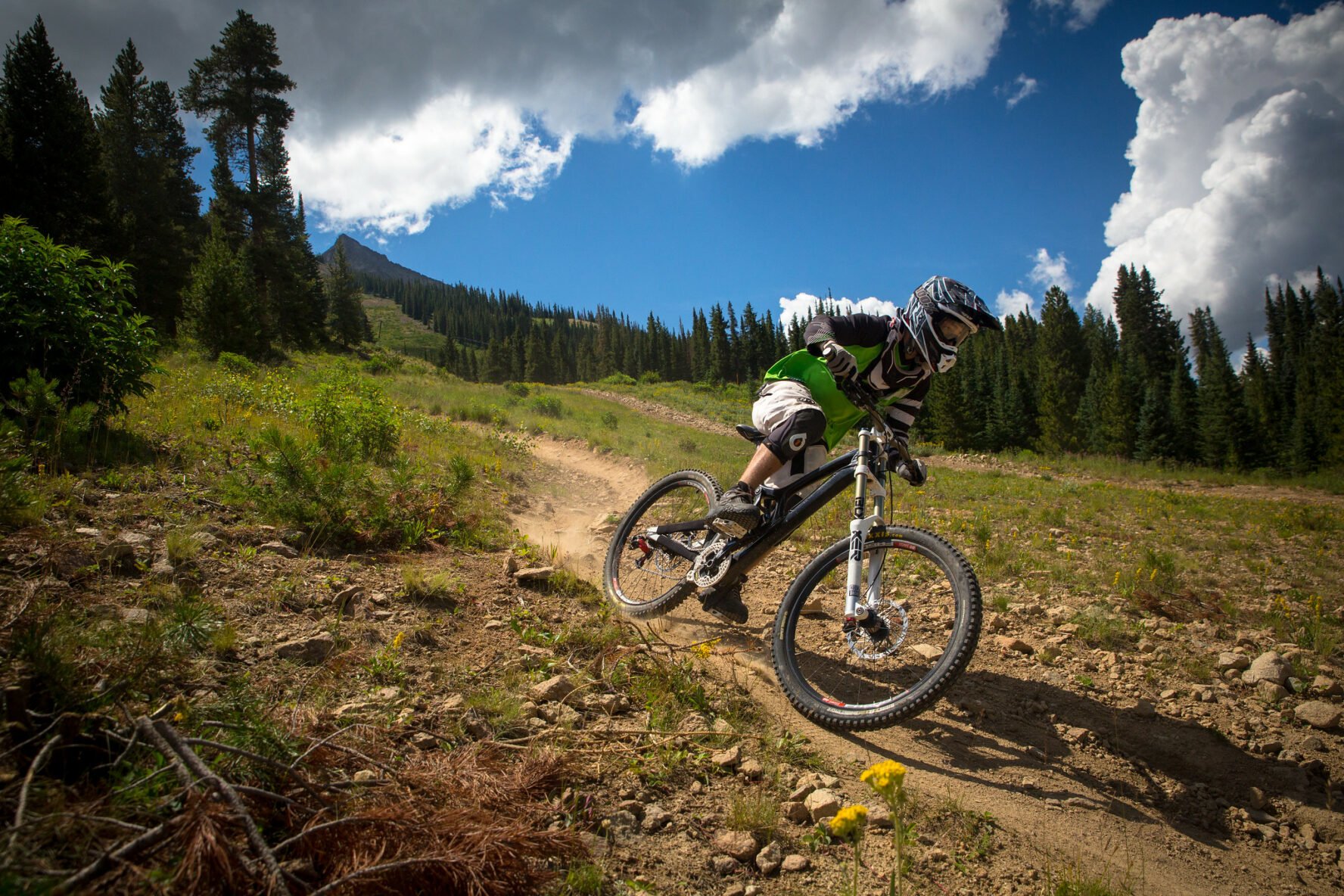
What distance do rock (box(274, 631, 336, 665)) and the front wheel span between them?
8.01 feet

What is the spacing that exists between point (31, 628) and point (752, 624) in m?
4.12

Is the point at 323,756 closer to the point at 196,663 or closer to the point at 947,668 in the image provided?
the point at 196,663

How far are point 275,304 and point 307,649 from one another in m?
33.6

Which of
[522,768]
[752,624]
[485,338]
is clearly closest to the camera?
[522,768]

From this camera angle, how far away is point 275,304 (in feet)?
97.4

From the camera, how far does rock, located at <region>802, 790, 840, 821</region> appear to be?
245cm

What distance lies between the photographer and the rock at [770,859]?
219 centimetres

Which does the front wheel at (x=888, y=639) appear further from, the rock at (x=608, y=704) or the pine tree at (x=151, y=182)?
the pine tree at (x=151, y=182)

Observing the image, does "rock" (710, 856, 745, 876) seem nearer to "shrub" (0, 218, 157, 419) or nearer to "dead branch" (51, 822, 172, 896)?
"dead branch" (51, 822, 172, 896)

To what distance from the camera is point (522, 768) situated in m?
2.29

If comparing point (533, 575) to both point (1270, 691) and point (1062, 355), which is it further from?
point (1062, 355)

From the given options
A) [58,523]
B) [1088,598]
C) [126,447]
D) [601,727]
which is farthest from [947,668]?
[126,447]

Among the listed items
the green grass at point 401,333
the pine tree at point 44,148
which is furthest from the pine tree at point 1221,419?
the green grass at point 401,333

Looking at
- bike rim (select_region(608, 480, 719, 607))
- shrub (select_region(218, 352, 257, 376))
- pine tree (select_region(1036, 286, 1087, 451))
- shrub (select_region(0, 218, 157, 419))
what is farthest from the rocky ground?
pine tree (select_region(1036, 286, 1087, 451))
